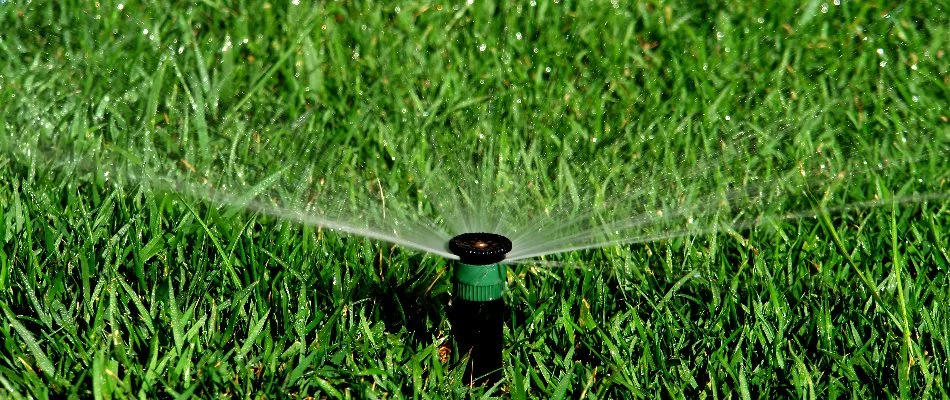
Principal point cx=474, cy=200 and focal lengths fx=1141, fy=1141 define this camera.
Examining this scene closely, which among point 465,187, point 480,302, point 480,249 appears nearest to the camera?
point 480,249

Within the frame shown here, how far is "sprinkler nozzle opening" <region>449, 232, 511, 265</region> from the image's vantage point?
184cm

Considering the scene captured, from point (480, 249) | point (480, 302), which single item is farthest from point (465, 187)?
point (480, 249)

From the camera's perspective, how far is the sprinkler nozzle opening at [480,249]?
1.84 m

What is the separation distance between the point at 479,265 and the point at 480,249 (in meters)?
0.06

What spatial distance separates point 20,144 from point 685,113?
1.87 meters

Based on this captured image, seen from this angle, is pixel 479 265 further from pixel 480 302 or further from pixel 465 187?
pixel 465 187

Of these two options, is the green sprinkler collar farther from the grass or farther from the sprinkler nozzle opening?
the grass

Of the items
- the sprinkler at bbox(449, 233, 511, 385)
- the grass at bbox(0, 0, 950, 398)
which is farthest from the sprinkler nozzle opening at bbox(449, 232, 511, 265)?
the grass at bbox(0, 0, 950, 398)

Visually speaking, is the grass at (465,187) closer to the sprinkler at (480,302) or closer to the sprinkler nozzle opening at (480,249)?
the sprinkler at (480,302)

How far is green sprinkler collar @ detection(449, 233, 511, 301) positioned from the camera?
1848 mm

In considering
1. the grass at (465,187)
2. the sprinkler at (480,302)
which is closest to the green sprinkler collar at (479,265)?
the sprinkler at (480,302)

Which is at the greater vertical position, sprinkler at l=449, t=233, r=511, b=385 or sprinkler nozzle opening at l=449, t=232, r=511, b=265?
sprinkler nozzle opening at l=449, t=232, r=511, b=265

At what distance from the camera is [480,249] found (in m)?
1.84

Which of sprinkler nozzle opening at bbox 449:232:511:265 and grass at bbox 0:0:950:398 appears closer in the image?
sprinkler nozzle opening at bbox 449:232:511:265
